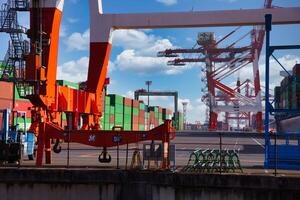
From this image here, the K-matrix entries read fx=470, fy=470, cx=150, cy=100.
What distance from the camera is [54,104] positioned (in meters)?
18.7

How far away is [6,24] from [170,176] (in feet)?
66.2

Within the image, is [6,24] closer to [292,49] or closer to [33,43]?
[33,43]

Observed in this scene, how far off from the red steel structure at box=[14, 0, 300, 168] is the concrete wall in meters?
1.44

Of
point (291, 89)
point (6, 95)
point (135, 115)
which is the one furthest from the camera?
point (135, 115)

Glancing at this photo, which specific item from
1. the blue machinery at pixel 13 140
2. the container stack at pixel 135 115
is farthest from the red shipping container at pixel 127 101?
the blue machinery at pixel 13 140

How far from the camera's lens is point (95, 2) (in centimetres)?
2419

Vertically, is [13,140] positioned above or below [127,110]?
below

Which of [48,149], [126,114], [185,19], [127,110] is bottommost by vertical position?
[48,149]

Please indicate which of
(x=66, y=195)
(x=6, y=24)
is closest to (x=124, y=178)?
(x=66, y=195)

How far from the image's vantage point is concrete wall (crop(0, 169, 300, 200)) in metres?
12.6

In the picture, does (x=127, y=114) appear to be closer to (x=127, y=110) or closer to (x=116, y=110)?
(x=127, y=110)

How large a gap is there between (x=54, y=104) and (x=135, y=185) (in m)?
6.73

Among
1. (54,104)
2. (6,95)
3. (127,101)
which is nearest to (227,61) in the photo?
(127,101)

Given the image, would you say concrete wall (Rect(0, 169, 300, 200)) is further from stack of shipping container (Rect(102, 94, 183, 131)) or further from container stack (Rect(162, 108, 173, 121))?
container stack (Rect(162, 108, 173, 121))
